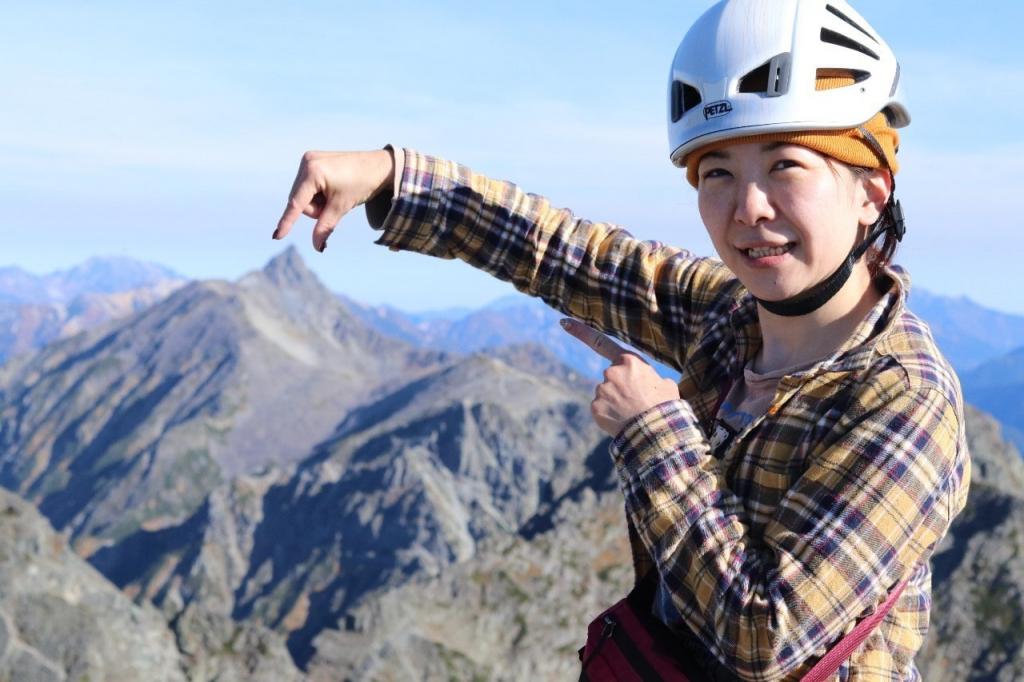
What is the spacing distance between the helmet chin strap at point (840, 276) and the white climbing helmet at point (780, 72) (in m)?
0.32

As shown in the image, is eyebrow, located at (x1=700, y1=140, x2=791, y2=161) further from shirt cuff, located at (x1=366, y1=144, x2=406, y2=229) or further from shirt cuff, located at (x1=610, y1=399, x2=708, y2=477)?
shirt cuff, located at (x1=366, y1=144, x2=406, y2=229)

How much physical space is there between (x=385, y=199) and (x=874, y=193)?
2.88 metres

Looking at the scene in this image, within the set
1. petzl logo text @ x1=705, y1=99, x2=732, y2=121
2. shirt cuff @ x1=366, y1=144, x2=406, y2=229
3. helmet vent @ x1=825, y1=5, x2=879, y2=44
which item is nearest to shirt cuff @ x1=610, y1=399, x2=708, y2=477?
petzl logo text @ x1=705, y1=99, x2=732, y2=121

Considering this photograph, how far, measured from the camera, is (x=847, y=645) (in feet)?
12.2

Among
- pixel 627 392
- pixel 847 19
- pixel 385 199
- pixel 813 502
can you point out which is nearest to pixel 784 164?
pixel 847 19

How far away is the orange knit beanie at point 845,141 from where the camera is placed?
3.99 m

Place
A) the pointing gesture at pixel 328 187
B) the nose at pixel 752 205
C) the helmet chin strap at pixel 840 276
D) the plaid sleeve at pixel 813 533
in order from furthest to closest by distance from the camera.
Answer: the pointing gesture at pixel 328 187 < the helmet chin strap at pixel 840 276 < the nose at pixel 752 205 < the plaid sleeve at pixel 813 533

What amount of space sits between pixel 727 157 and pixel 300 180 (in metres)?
2.31

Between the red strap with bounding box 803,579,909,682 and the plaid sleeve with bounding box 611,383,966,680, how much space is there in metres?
0.04

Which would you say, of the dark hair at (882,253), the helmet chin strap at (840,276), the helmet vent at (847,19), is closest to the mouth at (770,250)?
the helmet chin strap at (840,276)

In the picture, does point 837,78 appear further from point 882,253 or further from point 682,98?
point 882,253

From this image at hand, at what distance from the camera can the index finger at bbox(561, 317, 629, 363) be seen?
4.33 m

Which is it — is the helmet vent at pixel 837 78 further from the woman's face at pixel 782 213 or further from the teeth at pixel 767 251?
the teeth at pixel 767 251

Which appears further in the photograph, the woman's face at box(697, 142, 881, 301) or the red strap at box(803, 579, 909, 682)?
the woman's face at box(697, 142, 881, 301)
